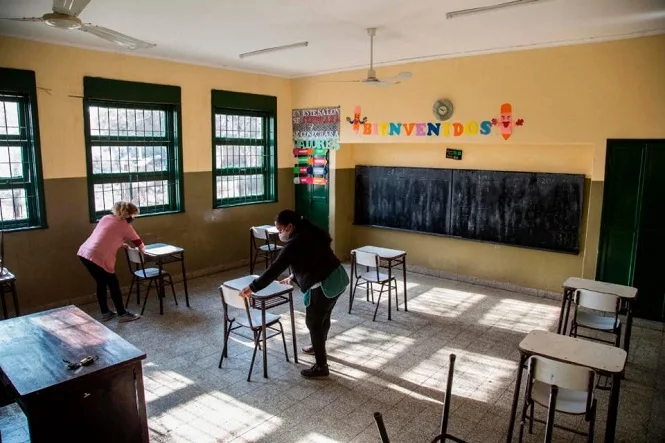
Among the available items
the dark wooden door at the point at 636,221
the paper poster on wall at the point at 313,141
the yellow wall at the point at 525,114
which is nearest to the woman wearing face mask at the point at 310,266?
the yellow wall at the point at 525,114

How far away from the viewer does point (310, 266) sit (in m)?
3.78

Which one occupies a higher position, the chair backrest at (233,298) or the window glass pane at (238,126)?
the window glass pane at (238,126)

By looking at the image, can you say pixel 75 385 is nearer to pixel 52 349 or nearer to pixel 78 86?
pixel 52 349

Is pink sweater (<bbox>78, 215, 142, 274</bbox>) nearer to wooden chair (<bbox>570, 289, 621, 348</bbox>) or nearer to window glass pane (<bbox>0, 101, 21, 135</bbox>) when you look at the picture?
window glass pane (<bbox>0, 101, 21, 135</bbox>)

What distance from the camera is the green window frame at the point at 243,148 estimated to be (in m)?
7.18

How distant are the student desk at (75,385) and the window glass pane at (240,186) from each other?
4.51m

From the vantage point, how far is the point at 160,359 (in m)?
4.30

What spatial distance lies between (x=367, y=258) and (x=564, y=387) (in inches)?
117

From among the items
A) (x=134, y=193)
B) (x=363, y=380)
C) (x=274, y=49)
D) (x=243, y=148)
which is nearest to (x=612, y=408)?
(x=363, y=380)

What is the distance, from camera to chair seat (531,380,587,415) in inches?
106

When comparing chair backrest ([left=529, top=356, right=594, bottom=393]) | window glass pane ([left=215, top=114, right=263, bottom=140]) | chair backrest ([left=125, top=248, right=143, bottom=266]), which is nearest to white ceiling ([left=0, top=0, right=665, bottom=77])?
window glass pane ([left=215, top=114, right=263, bottom=140])

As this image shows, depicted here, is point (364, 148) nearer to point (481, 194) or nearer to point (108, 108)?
point (481, 194)

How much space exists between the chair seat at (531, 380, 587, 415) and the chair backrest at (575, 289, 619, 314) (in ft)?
3.83

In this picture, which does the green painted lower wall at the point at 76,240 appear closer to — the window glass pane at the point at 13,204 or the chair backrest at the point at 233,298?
the window glass pane at the point at 13,204
